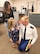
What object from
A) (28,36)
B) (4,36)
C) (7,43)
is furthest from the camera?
(4,36)

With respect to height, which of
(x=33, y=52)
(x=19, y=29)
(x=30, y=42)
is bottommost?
(x=33, y=52)

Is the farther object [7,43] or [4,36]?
[4,36]

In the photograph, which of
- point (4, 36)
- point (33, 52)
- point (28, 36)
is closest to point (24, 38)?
point (28, 36)

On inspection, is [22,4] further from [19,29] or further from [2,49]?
[19,29]

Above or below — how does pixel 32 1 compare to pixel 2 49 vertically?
above

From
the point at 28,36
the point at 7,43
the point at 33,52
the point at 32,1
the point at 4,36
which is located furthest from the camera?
the point at 32,1

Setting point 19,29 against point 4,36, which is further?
point 4,36

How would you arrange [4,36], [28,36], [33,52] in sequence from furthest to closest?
[4,36] → [33,52] → [28,36]

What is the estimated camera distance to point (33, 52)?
307cm

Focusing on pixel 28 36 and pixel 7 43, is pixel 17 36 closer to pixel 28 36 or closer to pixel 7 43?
pixel 28 36

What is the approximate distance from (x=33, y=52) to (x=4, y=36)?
1300 millimetres

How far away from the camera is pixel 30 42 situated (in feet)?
7.79

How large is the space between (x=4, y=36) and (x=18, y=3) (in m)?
2.46

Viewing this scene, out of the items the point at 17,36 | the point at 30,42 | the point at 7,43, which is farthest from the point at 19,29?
the point at 7,43
